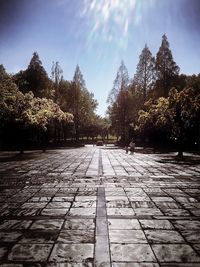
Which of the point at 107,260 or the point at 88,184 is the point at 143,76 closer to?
the point at 88,184

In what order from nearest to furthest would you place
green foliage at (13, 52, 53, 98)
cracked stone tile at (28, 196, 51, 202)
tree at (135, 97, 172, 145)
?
cracked stone tile at (28, 196, 51, 202) < tree at (135, 97, 172, 145) < green foliage at (13, 52, 53, 98)

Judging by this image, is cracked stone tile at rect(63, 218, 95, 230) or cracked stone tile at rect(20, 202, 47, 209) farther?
cracked stone tile at rect(20, 202, 47, 209)

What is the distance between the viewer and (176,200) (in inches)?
266

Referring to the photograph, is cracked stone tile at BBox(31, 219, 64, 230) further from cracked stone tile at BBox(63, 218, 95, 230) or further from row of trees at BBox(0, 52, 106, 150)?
row of trees at BBox(0, 52, 106, 150)

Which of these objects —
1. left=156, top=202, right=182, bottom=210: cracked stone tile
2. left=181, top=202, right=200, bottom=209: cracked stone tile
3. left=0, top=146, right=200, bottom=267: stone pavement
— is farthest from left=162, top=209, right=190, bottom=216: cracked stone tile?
left=181, top=202, right=200, bottom=209: cracked stone tile

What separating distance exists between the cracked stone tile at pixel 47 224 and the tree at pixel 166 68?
133ft

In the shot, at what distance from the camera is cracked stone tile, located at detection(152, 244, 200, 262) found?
3.48 meters

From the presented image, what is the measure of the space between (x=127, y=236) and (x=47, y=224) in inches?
57.6

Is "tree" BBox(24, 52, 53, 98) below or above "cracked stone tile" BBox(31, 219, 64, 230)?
above

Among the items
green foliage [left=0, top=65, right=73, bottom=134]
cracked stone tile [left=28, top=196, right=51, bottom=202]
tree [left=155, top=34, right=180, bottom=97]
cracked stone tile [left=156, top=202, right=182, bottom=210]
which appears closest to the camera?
cracked stone tile [left=156, top=202, right=182, bottom=210]

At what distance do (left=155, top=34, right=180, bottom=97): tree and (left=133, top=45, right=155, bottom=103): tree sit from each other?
7.19 ft

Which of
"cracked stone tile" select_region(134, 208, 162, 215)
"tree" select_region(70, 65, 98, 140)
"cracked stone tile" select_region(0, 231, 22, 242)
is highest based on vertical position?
"tree" select_region(70, 65, 98, 140)

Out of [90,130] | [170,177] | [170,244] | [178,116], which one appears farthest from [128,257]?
[90,130]

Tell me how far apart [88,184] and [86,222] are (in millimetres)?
4042
